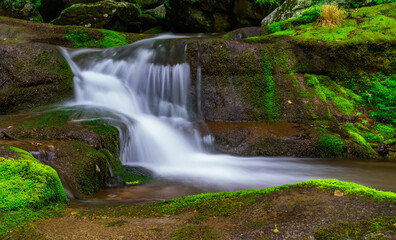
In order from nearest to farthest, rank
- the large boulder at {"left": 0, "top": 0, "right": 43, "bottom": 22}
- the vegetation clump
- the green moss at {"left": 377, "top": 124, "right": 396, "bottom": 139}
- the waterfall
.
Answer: the vegetation clump → the waterfall → the green moss at {"left": 377, "top": 124, "right": 396, "bottom": 139} → the large boulder at {"left": 0, "top": 0, "right": 43, "bottom": 22}

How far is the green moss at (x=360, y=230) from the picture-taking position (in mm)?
1622

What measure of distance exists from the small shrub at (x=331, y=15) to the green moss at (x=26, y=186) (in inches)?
323

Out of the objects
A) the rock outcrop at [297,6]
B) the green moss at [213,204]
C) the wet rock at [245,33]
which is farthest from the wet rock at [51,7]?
the green moss at [213,204]

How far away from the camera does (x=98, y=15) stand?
1290cm

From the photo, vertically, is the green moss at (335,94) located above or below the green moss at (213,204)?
above

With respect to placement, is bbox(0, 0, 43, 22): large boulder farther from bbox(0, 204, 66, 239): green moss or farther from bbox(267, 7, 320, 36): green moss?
bbox(0, 204, 66, 239): green moss

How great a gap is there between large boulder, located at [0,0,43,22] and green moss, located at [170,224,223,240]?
1485cm

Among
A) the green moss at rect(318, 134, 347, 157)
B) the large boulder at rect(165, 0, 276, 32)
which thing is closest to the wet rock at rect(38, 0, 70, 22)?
the large boulder at rect(165, 0, 276, 32)

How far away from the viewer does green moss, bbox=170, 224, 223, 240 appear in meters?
1.82

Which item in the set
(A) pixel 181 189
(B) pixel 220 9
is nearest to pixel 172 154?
(A) pixel 181 189

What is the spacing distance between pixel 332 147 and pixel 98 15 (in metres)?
11.1

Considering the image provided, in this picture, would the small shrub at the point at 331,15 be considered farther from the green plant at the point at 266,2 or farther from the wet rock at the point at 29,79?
the wet rock at the point at 29,79

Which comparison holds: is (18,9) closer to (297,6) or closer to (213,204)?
(297,6)

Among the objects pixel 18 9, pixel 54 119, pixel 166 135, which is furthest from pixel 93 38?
pixel 54 119
